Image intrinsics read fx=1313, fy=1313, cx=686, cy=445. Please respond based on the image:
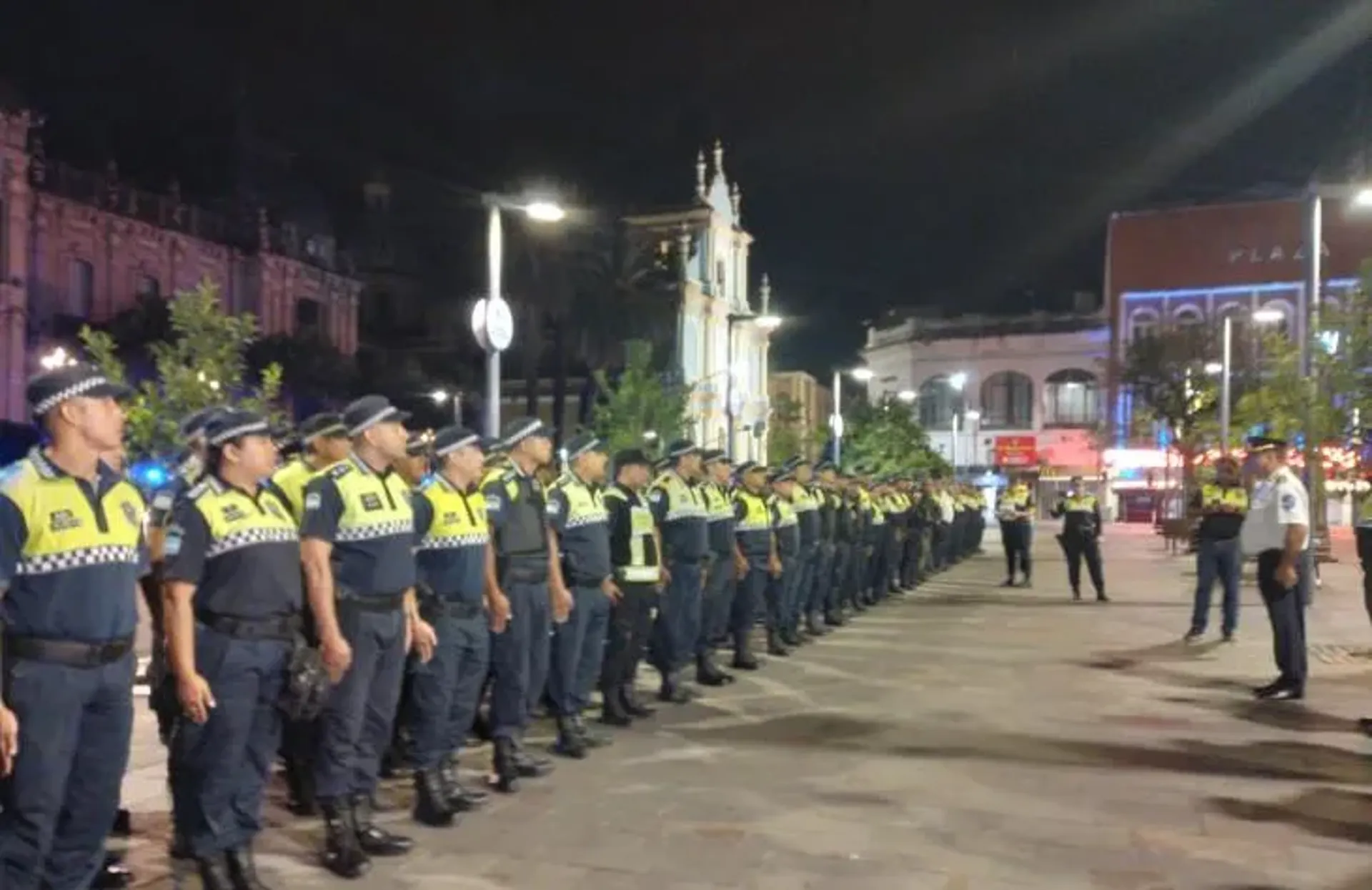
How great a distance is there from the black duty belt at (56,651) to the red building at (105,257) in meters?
27.4

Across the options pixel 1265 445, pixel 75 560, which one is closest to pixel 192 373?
pixel 1265 445

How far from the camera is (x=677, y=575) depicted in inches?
421

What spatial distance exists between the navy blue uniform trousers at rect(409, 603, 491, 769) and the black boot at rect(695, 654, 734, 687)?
4.66 metres

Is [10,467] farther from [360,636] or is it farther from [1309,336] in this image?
[1309,336]

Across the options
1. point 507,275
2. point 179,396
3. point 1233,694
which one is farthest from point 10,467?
point 507,275

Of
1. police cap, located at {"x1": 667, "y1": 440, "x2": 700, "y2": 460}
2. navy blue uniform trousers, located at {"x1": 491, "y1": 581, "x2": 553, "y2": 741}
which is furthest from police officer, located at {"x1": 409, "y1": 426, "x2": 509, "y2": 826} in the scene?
police cap, located at {"x1": 667, "y1": 440, "x2": 700, "y2": 460}

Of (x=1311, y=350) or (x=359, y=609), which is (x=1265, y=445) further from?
(x=359, y=609)

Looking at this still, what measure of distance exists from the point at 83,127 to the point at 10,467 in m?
48.7

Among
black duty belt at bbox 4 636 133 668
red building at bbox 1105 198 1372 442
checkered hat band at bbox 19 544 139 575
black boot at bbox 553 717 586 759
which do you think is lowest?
black boot at bbox 553 717 586 759

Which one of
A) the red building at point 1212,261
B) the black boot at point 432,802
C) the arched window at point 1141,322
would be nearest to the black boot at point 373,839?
the black boot at point 432,802

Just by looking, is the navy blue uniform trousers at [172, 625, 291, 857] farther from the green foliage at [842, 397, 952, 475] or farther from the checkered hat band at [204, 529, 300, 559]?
the green foliage at [842, 397, 952, 475]

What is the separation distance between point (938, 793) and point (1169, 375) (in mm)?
52131

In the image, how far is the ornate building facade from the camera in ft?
203

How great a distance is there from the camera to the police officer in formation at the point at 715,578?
11523 millimetres
